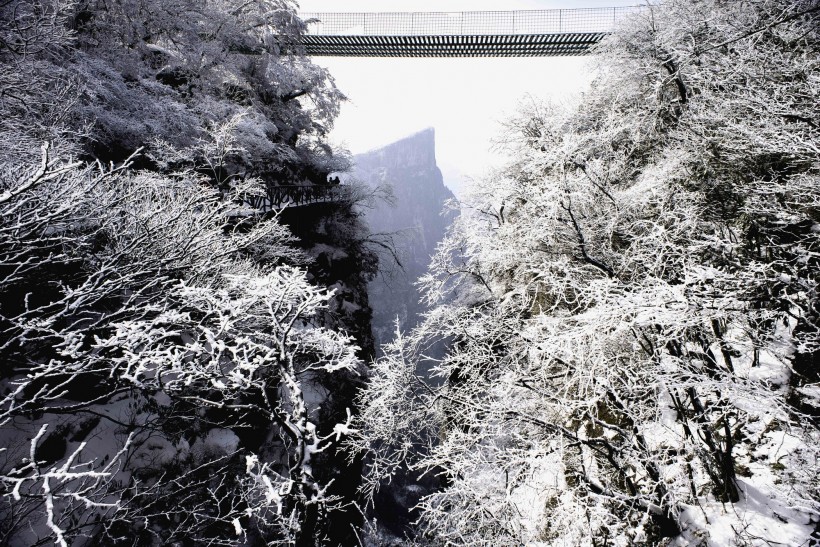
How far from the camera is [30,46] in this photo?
20.9 ft

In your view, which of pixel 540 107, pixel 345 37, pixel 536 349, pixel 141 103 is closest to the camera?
pixel 536 349

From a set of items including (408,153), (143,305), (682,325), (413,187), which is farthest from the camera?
(408,153)

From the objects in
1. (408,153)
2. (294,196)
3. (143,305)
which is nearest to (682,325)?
Answer: (143,305)

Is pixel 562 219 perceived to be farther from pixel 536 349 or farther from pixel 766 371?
pixel 766 371

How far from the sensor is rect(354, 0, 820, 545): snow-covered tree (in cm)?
388

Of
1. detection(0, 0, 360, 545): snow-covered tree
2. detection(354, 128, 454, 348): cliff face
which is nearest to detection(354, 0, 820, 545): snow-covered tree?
detection(0, 0, 360, 545): snow-covered tree

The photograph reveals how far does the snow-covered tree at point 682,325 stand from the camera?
3.88 meters

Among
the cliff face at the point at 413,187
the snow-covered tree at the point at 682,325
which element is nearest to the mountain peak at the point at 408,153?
the cliff face at the point at 413,187

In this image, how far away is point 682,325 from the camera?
348cm

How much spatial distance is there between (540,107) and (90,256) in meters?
13.0

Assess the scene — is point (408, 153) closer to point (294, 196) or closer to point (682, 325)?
point (294, 196)

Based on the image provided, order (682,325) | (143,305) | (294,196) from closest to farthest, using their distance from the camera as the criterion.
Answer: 1. (682,325)
2. (143,305)
3. (294,196)

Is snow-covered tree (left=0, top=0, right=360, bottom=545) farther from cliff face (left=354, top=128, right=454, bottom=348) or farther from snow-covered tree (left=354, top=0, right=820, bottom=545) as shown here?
cliff face (left=354, top=128, right=454, bottom=348)

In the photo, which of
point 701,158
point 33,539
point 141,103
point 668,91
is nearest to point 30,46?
point 141,103
